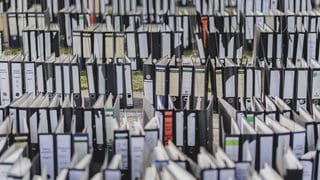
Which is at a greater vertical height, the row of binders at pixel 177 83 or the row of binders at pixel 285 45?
the row of binders at pixel 285 45

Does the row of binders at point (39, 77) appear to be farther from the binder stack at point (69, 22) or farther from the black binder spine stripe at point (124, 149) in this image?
the binder stack at point (69, 22)

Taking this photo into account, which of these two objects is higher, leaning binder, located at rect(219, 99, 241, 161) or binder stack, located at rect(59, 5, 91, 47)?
binder stack, located at rect(59, 5, 91, 47)

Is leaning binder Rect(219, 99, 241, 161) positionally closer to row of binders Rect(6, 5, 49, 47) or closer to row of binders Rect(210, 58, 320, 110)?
row of binders Rect(210, 58, 320, 110)

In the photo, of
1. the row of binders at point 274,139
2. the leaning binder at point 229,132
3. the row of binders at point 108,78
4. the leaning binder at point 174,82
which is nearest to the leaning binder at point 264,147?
the row of binders at point 274,139

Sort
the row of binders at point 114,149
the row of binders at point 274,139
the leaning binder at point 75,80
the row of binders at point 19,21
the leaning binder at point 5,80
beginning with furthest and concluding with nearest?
the row of binders at point 19,21, the leaning binder at point 5,80, the leaning binder at point 75,80, the row of binders at point 274,139, the row of binders at point 114,149

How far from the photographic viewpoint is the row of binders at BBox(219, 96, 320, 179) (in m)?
9.12

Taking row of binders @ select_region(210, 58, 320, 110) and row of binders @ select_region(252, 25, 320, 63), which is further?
row of binders @ select_region(252, 25, 320, 63)

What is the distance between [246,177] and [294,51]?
6606mm

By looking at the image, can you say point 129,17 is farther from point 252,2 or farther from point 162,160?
point 162,160

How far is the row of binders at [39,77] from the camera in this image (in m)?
12.5

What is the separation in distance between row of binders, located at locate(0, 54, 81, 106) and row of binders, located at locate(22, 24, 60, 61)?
2.03 metres

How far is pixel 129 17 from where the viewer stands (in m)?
17.2

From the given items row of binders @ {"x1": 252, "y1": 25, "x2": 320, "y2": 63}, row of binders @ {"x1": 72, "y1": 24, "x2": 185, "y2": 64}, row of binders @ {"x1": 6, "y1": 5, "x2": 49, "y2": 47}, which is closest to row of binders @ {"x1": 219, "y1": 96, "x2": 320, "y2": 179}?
row of binders @ {"x1": 72, "y1": 24, "x2": 185, "y2": 64}

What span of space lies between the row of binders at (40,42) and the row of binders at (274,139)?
5.51 metres
